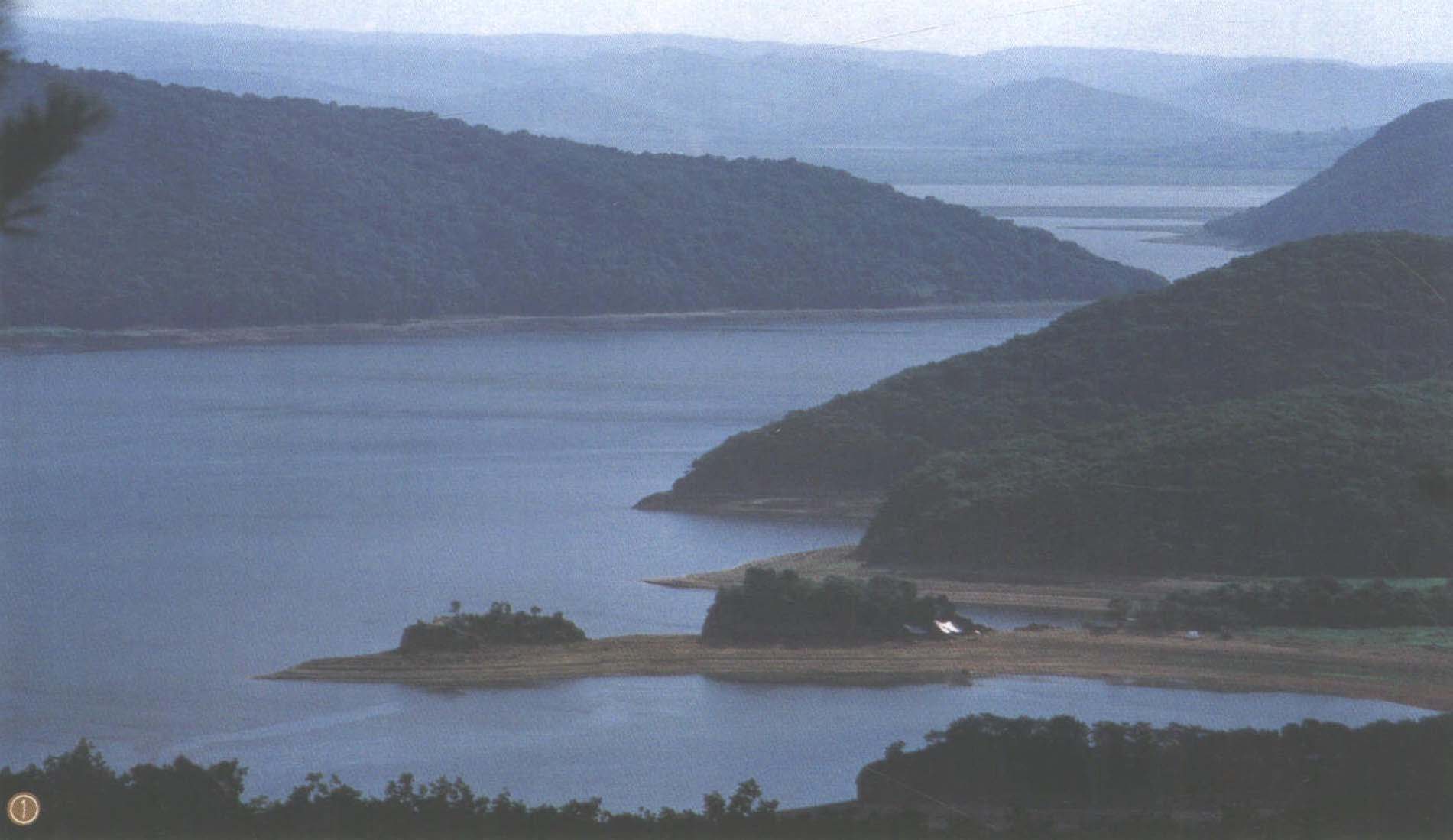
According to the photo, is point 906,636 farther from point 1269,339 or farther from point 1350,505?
point 1269,339

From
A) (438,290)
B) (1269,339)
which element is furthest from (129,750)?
(438,290)

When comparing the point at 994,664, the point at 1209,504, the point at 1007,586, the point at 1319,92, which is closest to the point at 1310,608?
the point at 994,664

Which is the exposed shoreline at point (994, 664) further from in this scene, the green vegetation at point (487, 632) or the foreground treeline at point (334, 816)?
the foreground treeline at point (334, 816)

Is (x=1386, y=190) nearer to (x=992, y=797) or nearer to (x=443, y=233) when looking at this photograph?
(x=443, y=233)

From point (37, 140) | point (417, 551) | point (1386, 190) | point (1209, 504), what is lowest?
point (417, 551)

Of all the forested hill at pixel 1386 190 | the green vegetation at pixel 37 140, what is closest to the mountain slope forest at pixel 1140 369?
the forested hill at pixel 1386 190
